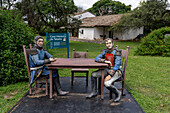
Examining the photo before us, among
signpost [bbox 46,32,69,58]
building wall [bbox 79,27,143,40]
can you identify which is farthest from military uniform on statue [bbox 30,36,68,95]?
building wall [bbox 79,27,143,40]

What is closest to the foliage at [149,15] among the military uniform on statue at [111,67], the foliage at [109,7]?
the military uniform on statue at [111,67]

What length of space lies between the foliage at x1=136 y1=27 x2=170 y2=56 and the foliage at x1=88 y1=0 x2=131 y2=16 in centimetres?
3212

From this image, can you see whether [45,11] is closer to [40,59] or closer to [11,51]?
[11,51]

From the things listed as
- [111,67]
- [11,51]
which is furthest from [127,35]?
[111,67]

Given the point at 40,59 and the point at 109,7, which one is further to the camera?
the point at 109,7

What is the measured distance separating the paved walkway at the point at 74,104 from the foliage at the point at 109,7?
4086cm

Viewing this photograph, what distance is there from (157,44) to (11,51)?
959 centimetres

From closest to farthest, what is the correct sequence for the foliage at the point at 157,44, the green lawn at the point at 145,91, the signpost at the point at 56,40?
the green lawn at the point at 145,91 < the signpost at the point at 56,40 < the foliage at the point at 157,44

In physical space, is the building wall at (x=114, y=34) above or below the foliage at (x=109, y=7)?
below

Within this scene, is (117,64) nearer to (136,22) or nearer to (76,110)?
(76,110)

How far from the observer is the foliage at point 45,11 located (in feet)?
51.7

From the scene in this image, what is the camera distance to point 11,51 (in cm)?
505

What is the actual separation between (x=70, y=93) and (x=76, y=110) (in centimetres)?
93

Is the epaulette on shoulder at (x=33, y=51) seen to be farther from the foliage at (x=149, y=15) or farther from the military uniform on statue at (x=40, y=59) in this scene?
the foliage at (x=149, y=15)
